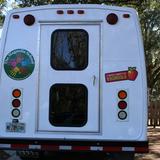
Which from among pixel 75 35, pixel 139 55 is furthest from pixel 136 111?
pixel 75 35

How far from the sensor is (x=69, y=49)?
8.53m

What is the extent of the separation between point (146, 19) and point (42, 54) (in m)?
21.8

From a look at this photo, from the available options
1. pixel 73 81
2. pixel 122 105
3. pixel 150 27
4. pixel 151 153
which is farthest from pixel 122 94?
pixel 150 27

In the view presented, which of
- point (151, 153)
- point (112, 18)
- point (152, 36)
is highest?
point (152, 36)

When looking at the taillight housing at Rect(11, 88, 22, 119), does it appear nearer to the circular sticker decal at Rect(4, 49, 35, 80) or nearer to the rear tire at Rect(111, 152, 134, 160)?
the circular sticker decal at Rect(4, 49, 35, 80)

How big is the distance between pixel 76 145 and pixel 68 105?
68 centimetres

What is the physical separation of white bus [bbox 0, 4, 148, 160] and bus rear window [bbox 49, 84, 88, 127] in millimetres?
15

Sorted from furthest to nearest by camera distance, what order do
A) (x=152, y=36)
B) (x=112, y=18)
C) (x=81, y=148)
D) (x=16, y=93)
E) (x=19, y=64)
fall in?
(x=152, y=36)
(x=19, y=64)
(x=16, y=93)
(x=112, y=18)
(x=81, y=148)

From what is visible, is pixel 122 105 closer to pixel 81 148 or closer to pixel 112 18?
pixel 81 148

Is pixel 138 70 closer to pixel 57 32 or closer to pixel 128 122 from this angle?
pixel 128 122

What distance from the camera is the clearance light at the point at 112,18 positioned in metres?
8.30

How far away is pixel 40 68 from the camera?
8.40m

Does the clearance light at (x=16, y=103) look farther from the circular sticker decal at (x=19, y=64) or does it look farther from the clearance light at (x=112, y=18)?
the clearance light at (x=112, y=18)

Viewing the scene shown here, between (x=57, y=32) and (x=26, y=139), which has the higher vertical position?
(x=57, y=32)
